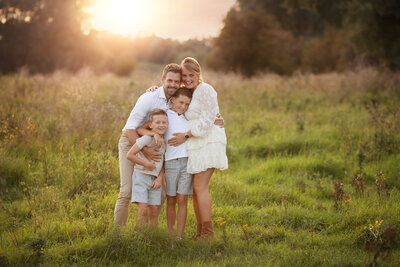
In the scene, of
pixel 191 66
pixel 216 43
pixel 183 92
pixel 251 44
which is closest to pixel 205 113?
pixel 183 92

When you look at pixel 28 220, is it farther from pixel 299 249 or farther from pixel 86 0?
pixel 86 0

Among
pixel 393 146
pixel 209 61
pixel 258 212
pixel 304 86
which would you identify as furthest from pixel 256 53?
pixel 258 212

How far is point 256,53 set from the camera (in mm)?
26656

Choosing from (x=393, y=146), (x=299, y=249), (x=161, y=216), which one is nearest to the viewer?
(x=299, y=249)

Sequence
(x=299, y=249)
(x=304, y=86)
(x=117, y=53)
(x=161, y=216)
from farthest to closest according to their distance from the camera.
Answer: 1. (x=117, y=53)
2. (x=304, y=86)
3. (x=161, y=216)
4. (x=299, y=249)

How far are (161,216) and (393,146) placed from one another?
546 centimetres

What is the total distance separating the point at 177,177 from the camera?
4.18 metres

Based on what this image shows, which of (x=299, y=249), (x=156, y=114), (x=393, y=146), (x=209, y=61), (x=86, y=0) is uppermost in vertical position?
(x=86, y=0)

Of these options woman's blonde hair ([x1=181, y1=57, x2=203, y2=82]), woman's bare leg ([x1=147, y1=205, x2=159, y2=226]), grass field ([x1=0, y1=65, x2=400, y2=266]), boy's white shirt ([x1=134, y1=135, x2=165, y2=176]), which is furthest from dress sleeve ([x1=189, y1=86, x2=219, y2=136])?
grass field ([x1=0, y1=65, x2=400, y2=266])

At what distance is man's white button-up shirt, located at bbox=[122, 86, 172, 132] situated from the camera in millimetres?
4166

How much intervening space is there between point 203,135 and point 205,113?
27cm

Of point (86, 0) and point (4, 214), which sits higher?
point (86, 0)

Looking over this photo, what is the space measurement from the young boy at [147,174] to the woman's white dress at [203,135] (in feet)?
1.14

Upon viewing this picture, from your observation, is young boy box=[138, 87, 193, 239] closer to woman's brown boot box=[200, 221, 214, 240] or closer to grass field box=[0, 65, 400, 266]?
woman's brown boot box=[200, 221, 214, 240]
